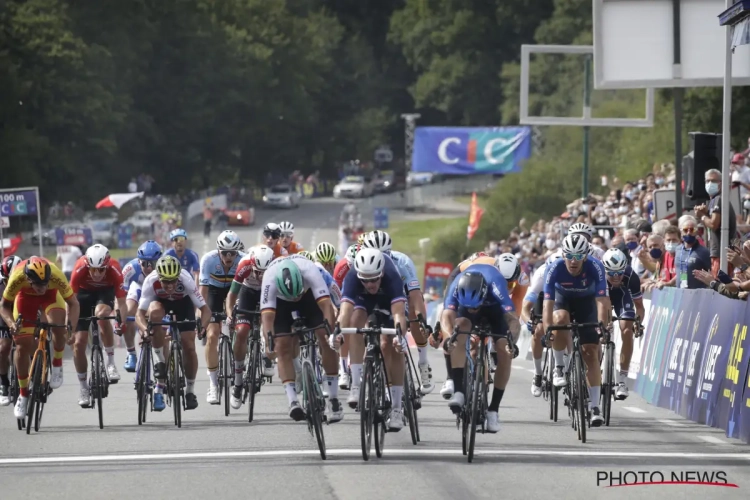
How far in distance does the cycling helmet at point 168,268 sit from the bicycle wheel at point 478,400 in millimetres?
4248

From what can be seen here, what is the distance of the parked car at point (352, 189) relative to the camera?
100 m

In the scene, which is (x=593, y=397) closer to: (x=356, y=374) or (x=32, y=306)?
(x=356, y=374)

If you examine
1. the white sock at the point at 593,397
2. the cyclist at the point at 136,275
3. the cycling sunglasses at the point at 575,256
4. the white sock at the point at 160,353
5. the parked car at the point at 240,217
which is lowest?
the parked car at the point at 240,217

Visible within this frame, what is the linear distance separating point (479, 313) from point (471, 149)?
46.8m

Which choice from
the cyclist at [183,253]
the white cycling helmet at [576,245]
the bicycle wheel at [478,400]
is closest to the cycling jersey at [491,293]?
the bicycle wheel at [478,400]

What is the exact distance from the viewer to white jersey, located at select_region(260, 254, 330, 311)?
13.6m

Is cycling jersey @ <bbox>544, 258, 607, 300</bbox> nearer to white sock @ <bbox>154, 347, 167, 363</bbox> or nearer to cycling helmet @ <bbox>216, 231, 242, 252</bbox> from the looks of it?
white sock @ <bbox>154, 347, 167, 363</bbox>

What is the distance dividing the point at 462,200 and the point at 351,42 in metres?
24.8

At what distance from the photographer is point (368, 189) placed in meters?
104

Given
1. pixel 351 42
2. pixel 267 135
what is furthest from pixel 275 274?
pixel 351 42

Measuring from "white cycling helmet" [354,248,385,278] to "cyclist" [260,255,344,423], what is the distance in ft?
1.97

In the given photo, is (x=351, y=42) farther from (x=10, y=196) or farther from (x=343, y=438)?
(x=343, y=438)

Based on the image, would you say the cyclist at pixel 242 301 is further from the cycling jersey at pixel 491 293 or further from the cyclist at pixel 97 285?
the cycling jersey at pixel 491 293
